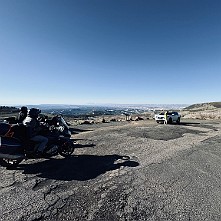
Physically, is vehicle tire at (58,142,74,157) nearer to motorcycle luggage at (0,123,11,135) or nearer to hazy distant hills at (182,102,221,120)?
motorcycle luggage at (0,123,11,135)

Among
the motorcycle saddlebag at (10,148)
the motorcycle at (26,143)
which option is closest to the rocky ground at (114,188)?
the motorcycle at (26,143)

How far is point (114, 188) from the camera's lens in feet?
17.2

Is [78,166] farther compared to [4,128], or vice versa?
[78,166]

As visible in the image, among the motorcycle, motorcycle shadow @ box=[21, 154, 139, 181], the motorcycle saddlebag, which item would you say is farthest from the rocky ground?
the motorcycle saddlebag

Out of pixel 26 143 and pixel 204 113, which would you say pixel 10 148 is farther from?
pixel 204 113

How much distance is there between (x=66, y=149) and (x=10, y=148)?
238cm

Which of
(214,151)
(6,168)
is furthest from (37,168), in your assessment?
(214,151)

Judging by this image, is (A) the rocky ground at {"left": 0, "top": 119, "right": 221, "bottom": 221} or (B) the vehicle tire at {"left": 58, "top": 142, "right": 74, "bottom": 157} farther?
(B) the vehicle tire at {"left": 58, "top": 142, "right": 74, "bottom": 157}

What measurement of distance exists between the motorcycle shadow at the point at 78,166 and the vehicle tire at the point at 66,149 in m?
0.22

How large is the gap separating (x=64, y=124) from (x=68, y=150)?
3.61 feet

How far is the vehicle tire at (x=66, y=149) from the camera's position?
26.8ft

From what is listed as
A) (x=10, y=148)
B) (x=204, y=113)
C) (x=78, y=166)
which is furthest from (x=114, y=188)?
(x=204, y=113)

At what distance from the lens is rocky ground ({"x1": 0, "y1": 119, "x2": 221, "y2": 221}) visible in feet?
13.4

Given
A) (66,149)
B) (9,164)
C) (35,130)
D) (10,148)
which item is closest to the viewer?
(10,148)
